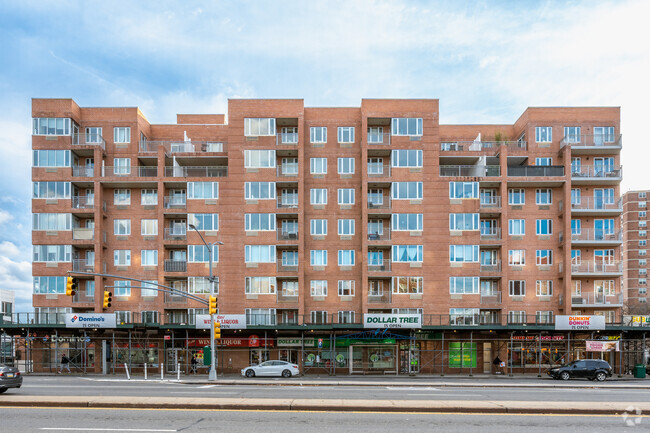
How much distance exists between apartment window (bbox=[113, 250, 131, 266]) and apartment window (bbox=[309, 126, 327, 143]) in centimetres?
1977

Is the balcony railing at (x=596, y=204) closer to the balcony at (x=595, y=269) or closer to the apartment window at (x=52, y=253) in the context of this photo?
the balcony at (x=595, y=269)

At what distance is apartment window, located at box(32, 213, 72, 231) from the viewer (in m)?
44.6

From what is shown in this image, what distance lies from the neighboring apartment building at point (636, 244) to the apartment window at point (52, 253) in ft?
378

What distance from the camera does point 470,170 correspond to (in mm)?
48031

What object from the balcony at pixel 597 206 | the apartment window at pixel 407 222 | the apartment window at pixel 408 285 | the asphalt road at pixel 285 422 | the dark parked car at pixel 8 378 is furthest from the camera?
the balcony at pixel 597 206

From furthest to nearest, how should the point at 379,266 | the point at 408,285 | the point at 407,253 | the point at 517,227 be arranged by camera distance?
the point at 517,227 → the point at 379,266 → the point at 407,253 → the point at 408,285

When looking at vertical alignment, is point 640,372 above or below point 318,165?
below

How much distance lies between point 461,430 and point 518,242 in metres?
35.1

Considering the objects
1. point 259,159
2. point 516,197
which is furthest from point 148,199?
point 516,197

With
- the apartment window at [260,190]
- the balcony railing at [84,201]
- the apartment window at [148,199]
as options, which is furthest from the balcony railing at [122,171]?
the apartment window at [260,190]

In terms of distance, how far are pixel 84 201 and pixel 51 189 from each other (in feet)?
9.67

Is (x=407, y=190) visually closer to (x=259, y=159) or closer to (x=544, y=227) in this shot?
(x=544, y=227)

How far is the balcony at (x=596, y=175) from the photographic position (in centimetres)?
4522

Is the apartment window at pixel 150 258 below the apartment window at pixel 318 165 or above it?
below
